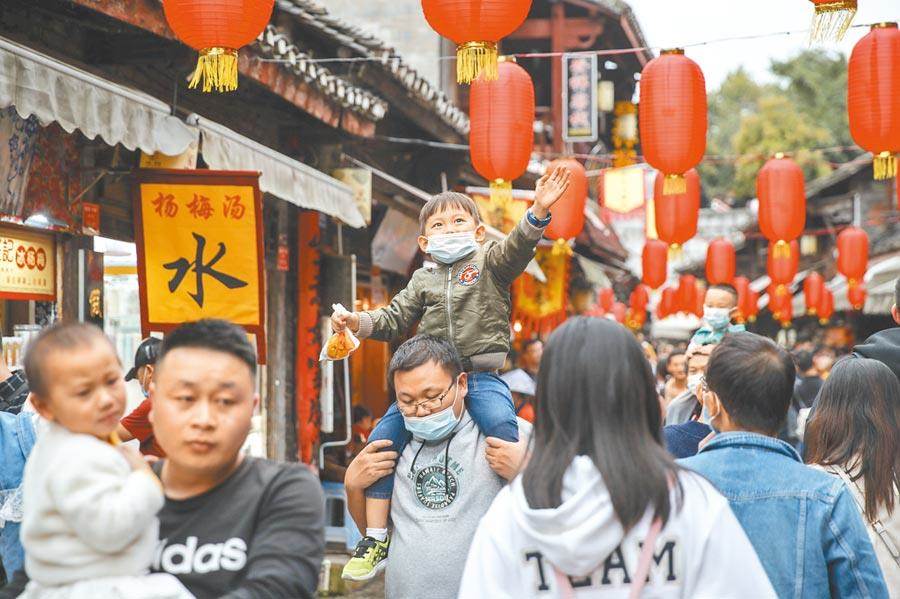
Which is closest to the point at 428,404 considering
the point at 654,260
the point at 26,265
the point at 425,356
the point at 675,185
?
the point at 425,356

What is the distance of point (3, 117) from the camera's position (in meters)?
6.71

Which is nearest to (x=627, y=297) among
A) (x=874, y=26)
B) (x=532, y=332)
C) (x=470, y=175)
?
(x=532, y=332)

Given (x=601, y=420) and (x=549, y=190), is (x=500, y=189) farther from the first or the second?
(x=601, y=420)

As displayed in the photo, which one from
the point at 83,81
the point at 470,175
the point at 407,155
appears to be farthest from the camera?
the point at 470,175

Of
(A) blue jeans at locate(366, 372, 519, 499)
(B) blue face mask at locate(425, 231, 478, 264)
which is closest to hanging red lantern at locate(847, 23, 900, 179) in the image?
(B) blue face mask at locate(425, 231, 478, 264)

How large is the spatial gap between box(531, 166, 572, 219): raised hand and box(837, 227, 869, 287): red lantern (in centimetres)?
1712

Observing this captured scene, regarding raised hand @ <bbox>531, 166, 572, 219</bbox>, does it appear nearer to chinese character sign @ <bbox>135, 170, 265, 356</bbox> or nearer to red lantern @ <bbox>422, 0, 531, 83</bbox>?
red lantern @ <bbox>422, 0, 531, 83</bbox>

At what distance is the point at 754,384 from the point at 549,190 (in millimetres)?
1291

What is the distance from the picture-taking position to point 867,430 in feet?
14.1

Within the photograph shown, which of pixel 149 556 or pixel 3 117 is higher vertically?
pixel 3 117

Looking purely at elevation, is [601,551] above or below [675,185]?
below

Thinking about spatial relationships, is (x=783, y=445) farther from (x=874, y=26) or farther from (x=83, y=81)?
(x=874, y=26)

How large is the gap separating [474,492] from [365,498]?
1.69 feet

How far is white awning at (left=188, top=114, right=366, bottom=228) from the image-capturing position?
796cm
